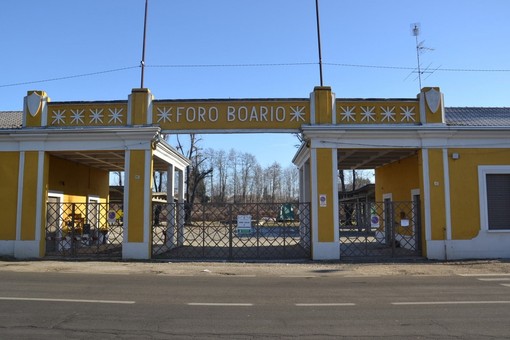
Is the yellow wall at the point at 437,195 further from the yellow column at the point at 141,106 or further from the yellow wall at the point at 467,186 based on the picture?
the yellow column at the point at 141,106

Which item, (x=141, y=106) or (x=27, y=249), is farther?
(x=141, y=106)

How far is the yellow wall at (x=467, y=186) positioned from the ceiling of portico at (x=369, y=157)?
1760 millimetres

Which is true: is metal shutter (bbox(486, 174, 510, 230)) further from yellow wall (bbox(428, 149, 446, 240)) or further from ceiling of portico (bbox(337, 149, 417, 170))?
ceiling of portico (bbox(337, 149, 417, 170))

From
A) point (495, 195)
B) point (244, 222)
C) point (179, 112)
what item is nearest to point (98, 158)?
point (179, 112)

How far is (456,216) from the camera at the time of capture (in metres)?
16.6

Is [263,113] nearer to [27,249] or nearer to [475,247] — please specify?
[475,247]

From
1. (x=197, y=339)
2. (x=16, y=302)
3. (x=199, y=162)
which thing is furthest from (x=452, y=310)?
(x=199, y=162)

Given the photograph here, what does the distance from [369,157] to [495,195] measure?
562 cm

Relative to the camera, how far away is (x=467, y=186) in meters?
16.8

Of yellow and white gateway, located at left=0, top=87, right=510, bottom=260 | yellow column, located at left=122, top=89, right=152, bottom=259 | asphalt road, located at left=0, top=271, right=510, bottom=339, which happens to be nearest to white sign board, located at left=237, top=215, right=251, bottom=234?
yellow and white gateway, located at left=0, top=87, right=510, bottom=260

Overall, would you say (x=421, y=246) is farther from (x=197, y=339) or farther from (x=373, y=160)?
(x=197, y=339)

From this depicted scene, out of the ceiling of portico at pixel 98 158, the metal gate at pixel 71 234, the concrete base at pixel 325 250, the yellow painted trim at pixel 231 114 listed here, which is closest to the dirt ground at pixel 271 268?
the concrete base at pixel 325 250

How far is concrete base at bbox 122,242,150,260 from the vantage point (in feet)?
53.6

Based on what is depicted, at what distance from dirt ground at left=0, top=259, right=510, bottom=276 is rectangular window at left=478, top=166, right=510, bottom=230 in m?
1.66
